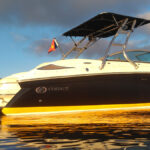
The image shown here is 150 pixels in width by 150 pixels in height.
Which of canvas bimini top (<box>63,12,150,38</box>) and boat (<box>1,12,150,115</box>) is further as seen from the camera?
canvas bimini top (<box>63,12,150,38</box>)

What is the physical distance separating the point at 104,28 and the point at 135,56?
2.61 m

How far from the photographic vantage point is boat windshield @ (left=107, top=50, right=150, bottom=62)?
1328 cm

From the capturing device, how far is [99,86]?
36.9 feet

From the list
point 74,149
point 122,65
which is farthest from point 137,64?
point 74,149

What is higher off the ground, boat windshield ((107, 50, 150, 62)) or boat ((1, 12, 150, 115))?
boat windshield ((107, 50, 150, 62))

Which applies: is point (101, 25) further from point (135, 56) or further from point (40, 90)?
point (40, 90)

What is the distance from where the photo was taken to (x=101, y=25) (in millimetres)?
14383

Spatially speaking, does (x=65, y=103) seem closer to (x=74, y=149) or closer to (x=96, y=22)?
(x=96, y=22)

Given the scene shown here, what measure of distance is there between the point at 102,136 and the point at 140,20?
9694 mm

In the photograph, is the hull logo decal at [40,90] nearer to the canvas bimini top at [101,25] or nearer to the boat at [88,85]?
the boat at [88,85]

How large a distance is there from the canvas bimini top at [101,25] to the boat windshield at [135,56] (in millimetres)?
1496

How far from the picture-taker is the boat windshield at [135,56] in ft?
43.6

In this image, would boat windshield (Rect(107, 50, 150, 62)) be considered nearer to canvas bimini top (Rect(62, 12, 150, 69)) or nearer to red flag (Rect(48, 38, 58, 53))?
canvas bimini top (Rect(62, 12, 150, 69))

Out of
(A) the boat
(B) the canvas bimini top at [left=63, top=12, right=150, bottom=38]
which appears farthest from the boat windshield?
(B) the canvas bimini top at [left=63, top=12, right=150, bottom=38]
